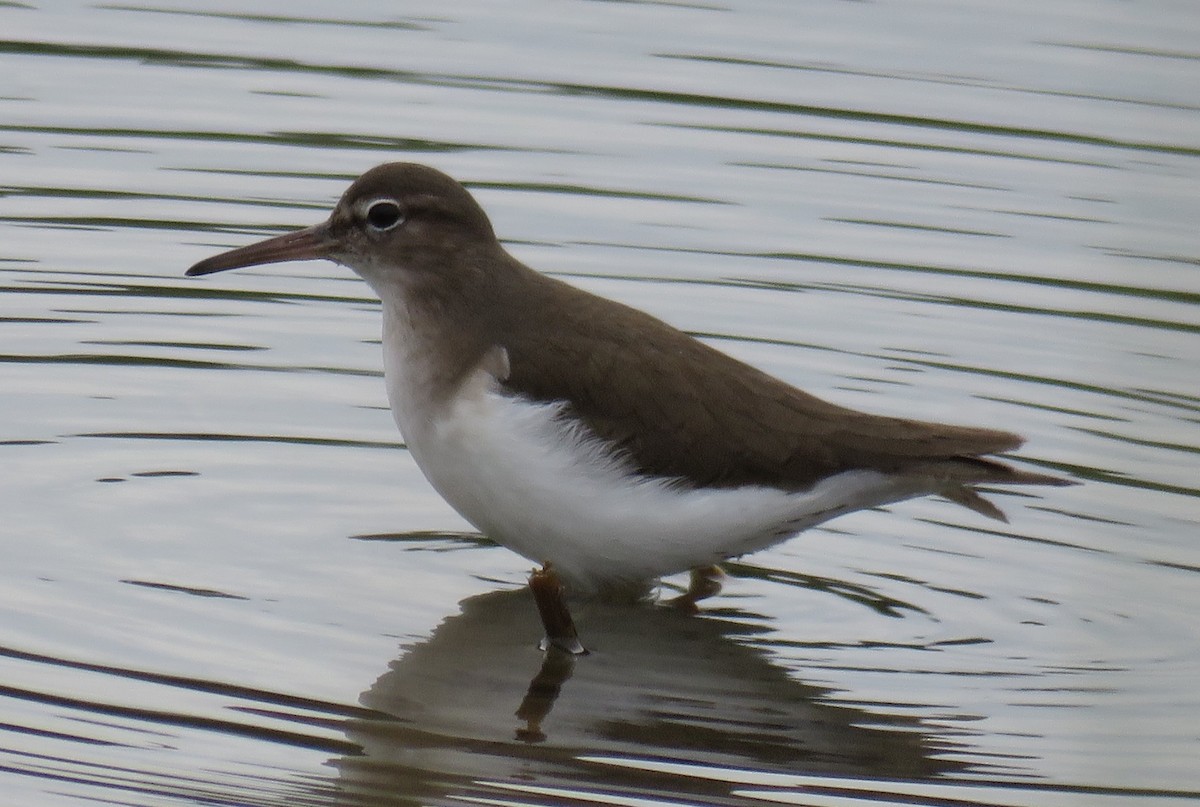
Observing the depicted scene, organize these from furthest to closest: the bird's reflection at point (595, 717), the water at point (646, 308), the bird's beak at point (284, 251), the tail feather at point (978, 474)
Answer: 1. the bird's beak at point (284, 251)
2. the tail feather at point (978, 474)
3. the water at point (646, 308)
4. the bird's reflection at point (595, 717)

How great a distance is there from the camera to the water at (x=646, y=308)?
7.35m

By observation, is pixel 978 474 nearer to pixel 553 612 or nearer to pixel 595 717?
pixel 553 612

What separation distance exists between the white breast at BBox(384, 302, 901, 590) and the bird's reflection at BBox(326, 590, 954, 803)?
33 cm

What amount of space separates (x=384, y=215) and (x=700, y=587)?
1.97 m

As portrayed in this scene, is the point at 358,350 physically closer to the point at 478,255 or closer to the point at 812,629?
the point at 478,255

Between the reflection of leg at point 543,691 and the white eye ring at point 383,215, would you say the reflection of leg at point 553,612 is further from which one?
the white eye ring at point 383,215

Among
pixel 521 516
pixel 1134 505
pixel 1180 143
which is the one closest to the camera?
pixel 521 516

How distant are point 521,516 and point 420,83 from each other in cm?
763

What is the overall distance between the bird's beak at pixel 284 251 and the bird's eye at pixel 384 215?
0.18 m

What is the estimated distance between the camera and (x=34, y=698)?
7254mm

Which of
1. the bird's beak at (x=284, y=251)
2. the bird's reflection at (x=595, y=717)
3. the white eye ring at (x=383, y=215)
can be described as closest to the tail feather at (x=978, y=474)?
the bird's reflection at (x=595, y=717)

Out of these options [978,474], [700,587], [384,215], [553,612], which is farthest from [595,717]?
[384,215]

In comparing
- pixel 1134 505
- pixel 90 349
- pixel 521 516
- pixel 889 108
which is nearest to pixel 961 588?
pixel 1134 505

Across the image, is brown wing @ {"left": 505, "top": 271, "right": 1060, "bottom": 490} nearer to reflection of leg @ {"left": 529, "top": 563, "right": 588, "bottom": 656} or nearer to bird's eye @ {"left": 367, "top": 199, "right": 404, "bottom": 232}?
reflection of leg @ {"left": 529, "top": 563, "right": 588, "bottom": 656}
